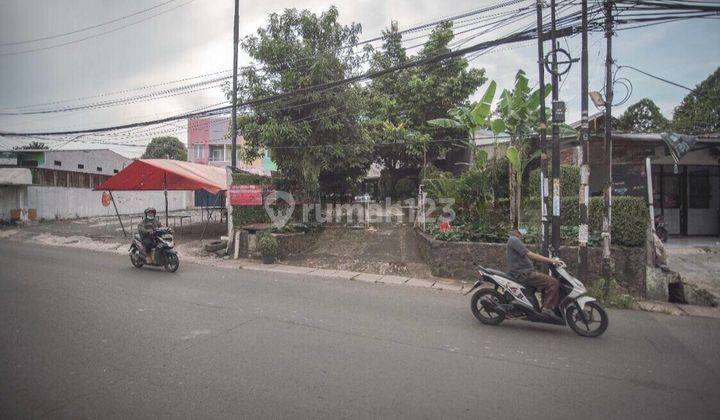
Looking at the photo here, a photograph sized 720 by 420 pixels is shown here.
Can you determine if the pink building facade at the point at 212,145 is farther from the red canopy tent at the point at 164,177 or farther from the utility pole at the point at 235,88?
the utility pole at the point at 235,88

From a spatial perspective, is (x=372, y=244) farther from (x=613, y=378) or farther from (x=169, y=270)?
(x=613, y=378)

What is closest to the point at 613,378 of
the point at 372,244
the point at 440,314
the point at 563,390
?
the point at 563,390

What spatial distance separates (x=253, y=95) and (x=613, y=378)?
12.3 m

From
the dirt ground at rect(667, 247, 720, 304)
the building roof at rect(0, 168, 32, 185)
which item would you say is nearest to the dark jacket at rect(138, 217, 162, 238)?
the dirt ground at rect(667, 247, 720, 304)

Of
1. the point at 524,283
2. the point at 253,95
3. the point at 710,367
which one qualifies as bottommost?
the point at 710,367

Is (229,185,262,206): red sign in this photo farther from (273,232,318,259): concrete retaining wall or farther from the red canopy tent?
the red canopy tent

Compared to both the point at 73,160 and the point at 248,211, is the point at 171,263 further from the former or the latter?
the point at 73,160

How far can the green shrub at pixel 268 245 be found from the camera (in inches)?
444

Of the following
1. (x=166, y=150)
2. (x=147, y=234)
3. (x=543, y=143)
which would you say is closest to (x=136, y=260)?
(x=147, y=234)

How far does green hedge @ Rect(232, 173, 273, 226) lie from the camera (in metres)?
12.9

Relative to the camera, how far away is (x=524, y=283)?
562cm

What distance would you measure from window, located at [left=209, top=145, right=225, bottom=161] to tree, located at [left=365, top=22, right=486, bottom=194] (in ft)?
60.8

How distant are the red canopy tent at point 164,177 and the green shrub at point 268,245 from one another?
4.49 meters

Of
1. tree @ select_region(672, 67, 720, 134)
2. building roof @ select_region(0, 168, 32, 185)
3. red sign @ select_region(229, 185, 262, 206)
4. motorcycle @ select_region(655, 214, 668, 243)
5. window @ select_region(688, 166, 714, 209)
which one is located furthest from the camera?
building roof @ select_region(0, 168, 32, 185)
